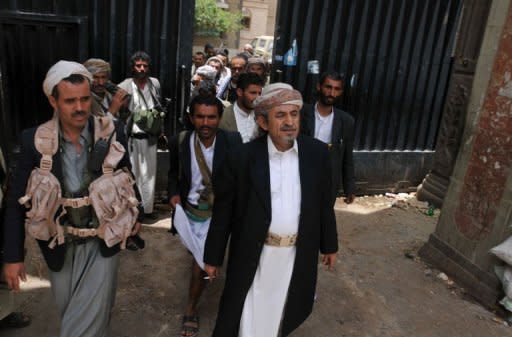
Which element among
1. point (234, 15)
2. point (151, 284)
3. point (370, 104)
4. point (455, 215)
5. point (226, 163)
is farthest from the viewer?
point (234, 15)

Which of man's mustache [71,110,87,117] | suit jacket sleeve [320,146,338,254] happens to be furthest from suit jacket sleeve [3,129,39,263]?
suit jacket sleeve [320,146,338,254]

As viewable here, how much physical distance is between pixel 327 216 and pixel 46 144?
151cm

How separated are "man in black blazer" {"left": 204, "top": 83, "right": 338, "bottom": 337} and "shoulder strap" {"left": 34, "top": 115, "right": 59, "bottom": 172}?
32.9 inches

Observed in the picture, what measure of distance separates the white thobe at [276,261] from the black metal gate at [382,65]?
328cm

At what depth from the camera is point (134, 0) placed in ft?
15.8

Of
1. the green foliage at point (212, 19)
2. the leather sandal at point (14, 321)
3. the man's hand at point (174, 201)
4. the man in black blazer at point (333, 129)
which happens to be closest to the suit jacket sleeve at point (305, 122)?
the man in black blazer at point (333, 129)

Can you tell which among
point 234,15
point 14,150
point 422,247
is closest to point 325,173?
point 422,247

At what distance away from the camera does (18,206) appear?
7.29 feet

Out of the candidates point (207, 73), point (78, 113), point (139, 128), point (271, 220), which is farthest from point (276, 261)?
point (207, 73)

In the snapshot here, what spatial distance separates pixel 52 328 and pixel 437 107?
5.60 metres

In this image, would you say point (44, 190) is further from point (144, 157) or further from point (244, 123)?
point (144, 157)

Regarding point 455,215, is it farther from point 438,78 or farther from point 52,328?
point 52,328

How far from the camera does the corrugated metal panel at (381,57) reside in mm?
5543

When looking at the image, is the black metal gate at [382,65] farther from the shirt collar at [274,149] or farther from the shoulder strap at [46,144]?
the shoulder strap at [46,144]
